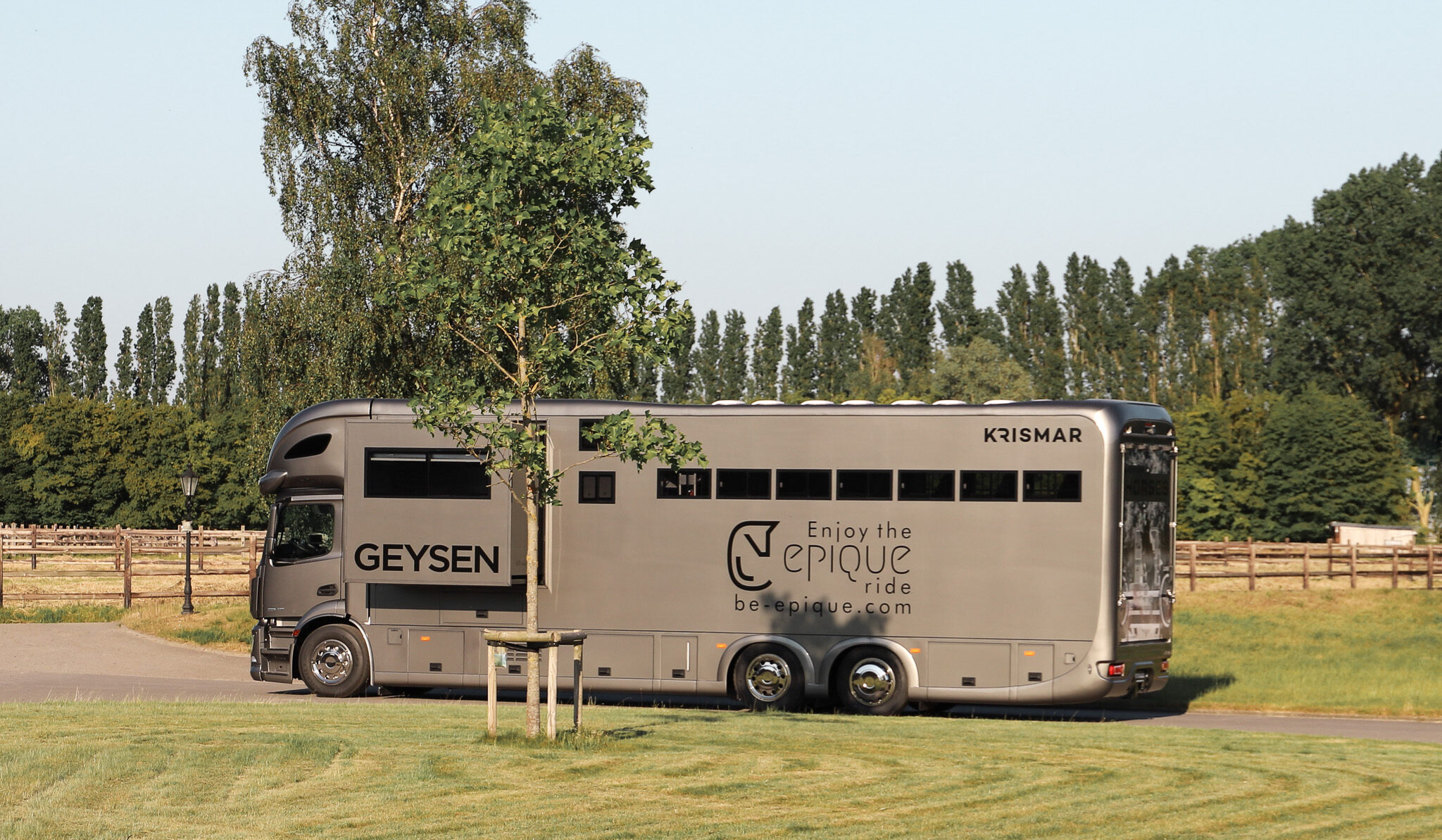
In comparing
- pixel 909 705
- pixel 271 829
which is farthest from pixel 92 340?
pixel 271 829

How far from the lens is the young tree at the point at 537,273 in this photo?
14.3 metres

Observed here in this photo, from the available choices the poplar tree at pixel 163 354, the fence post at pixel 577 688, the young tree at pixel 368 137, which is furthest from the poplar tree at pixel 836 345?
the fence post at pixel 577 688

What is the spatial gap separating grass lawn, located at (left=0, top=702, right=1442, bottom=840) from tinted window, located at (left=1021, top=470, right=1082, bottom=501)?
2.98m

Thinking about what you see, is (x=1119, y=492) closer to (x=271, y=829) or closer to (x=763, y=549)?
(x=763, y=549)

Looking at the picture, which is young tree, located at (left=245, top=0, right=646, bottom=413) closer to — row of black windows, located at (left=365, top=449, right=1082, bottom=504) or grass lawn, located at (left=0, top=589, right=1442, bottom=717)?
grass lawn, located at (left=0, top=589, right=1442, bottom=717)

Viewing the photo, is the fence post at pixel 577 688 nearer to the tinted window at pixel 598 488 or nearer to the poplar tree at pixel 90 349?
the tinted window at pixel 598 488

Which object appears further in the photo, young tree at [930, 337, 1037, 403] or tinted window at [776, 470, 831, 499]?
young tree at [930, 337, 1037, 403]

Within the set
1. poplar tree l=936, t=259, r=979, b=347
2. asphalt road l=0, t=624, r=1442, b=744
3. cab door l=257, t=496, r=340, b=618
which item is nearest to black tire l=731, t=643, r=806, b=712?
asphalt road l=0, t=624, r=1442, b=744

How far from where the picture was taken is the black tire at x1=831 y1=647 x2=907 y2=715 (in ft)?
64.6

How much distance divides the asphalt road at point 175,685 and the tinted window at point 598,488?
12.2 feet

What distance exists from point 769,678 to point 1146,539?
492 centimetres

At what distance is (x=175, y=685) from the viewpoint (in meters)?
24.3

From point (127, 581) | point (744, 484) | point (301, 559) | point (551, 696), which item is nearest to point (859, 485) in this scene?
point (744, 484)

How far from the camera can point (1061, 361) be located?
9600cm
